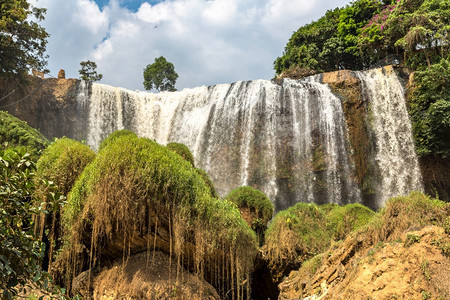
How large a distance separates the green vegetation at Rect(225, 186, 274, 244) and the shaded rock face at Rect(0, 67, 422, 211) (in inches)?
250

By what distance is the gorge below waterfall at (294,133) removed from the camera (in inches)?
760

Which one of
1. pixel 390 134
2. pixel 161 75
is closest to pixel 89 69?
pixel 161 75

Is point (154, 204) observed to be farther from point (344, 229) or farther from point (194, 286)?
point (344, 229)

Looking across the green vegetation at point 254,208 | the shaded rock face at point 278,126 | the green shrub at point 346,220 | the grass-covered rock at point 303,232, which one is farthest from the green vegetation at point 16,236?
the shaded rock face at point 278,126

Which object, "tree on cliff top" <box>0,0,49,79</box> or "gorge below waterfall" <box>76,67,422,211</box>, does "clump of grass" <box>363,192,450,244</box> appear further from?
"tree on cliff top" <box>0,0,49,79</box>

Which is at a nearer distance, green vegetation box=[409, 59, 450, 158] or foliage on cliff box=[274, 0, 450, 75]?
green vegetation box=[409, 59, 450, 158]

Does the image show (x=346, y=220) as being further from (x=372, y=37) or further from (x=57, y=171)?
(x=372, y=37)

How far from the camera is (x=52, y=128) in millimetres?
22969

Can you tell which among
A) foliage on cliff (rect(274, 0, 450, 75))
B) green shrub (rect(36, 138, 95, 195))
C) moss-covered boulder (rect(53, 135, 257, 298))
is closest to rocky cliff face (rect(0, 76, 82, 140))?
green shrub (rect(36, 138, 95, 195))

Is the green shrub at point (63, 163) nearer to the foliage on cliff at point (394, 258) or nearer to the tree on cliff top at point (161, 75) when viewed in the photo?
the foliage on cliff at point (394, 258)

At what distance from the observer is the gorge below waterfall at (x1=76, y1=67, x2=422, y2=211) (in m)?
19.3

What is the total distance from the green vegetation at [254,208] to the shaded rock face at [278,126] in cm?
636

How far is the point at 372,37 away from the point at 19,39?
75.9 feet

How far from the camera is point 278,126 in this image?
20875mm
